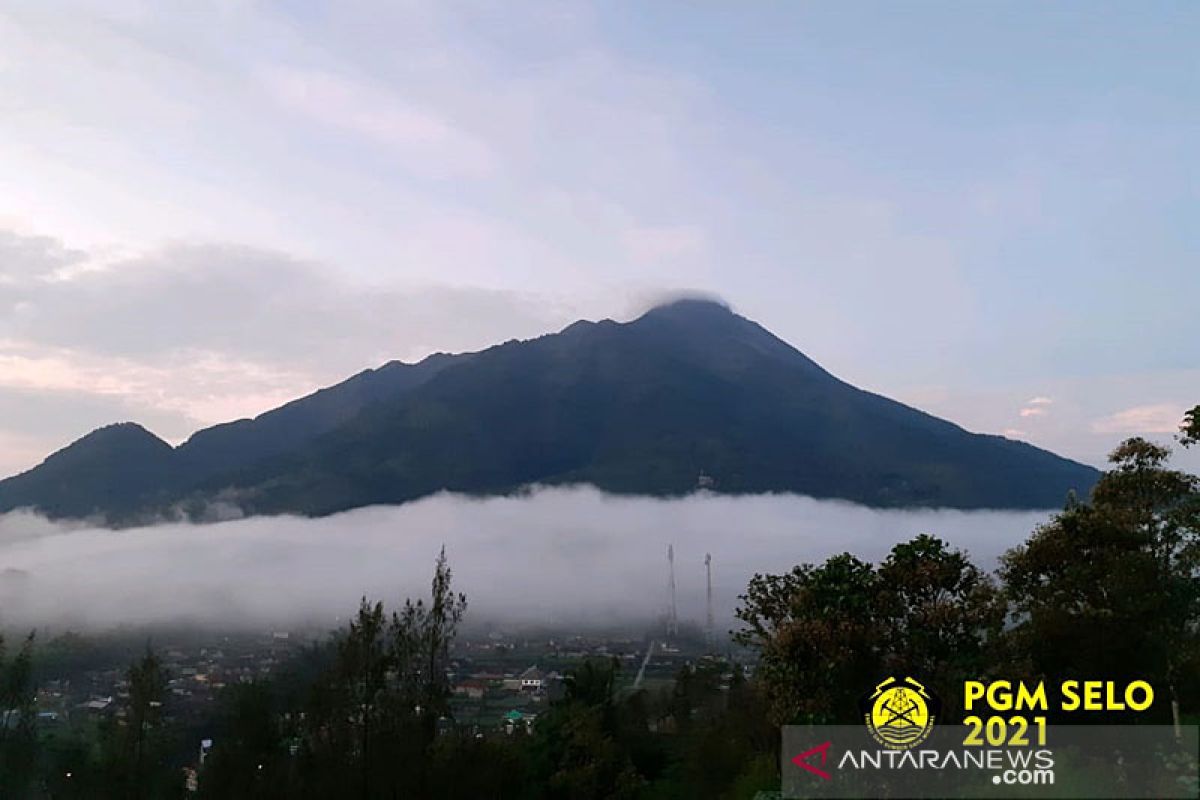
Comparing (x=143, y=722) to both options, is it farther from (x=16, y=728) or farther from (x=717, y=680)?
(x=717, y=680)

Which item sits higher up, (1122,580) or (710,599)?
(1122,580)

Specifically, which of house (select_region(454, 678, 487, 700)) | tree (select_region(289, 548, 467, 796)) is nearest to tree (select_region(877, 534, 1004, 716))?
tree (select_region(289, 548, 467, 796))

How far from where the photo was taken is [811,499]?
464ft

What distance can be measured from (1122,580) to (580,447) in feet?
492

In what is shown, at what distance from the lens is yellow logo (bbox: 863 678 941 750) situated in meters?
13.3

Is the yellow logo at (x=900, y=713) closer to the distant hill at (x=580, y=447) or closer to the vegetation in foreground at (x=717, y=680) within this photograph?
the vegetation in foreground at (x=717, y=680)

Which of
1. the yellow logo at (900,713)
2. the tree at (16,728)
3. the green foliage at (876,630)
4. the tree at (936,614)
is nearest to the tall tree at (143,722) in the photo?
the tree at (16,728)

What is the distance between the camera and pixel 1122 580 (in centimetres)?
1511

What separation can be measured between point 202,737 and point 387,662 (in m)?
Result: 21.4

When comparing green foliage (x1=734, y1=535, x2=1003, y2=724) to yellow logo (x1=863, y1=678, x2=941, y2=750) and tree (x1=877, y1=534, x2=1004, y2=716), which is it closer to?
tree (x1=877, y1=534, x2=1004, y2=716)

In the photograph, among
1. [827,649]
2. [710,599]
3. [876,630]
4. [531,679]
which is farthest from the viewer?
[710,599]

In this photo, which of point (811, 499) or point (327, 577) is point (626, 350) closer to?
point (811, 499)

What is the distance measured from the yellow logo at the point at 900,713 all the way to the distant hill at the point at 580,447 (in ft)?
415

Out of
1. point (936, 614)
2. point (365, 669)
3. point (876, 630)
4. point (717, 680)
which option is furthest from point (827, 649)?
point (717, 680)
